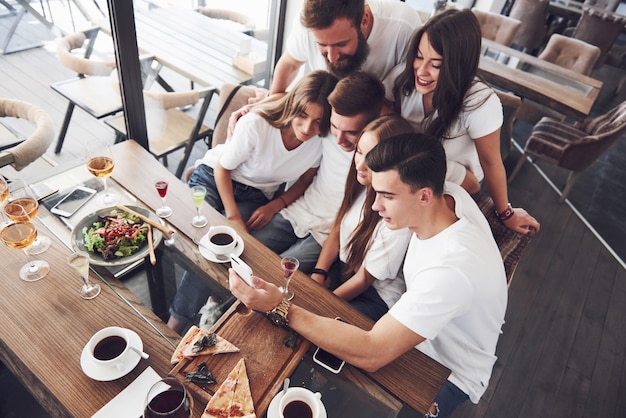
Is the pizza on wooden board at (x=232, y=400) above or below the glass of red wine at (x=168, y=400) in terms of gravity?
below

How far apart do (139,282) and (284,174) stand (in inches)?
37.7

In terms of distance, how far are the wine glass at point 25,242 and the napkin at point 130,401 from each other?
1.63ft

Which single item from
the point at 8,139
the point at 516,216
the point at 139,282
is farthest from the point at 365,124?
the point at 8,139

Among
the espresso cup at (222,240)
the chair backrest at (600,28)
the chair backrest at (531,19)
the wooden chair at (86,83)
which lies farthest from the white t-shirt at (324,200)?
the chair backrest at (600,28)

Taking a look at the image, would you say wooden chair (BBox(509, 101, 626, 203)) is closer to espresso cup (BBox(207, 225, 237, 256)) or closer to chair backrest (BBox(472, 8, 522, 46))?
chair backrest (BBox(472, 8, 522, 46))

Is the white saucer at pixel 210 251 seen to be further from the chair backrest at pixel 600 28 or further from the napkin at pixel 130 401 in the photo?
the chair backrest at pixel 600 28

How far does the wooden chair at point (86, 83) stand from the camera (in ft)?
8.11

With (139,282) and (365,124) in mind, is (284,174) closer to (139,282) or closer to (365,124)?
(365,124)

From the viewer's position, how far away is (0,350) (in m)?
1.17

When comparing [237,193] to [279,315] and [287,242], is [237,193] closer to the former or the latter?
[287,242]

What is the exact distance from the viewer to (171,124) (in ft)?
9.47

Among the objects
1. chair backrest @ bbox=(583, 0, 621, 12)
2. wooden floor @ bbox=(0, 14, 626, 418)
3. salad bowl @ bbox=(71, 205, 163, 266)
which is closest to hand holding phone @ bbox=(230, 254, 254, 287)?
salad bowl @ bbox=(71, 205, 163, 266)

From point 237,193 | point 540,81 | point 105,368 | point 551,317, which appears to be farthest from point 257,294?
point 540,81

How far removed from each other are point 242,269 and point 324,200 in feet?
3.03
